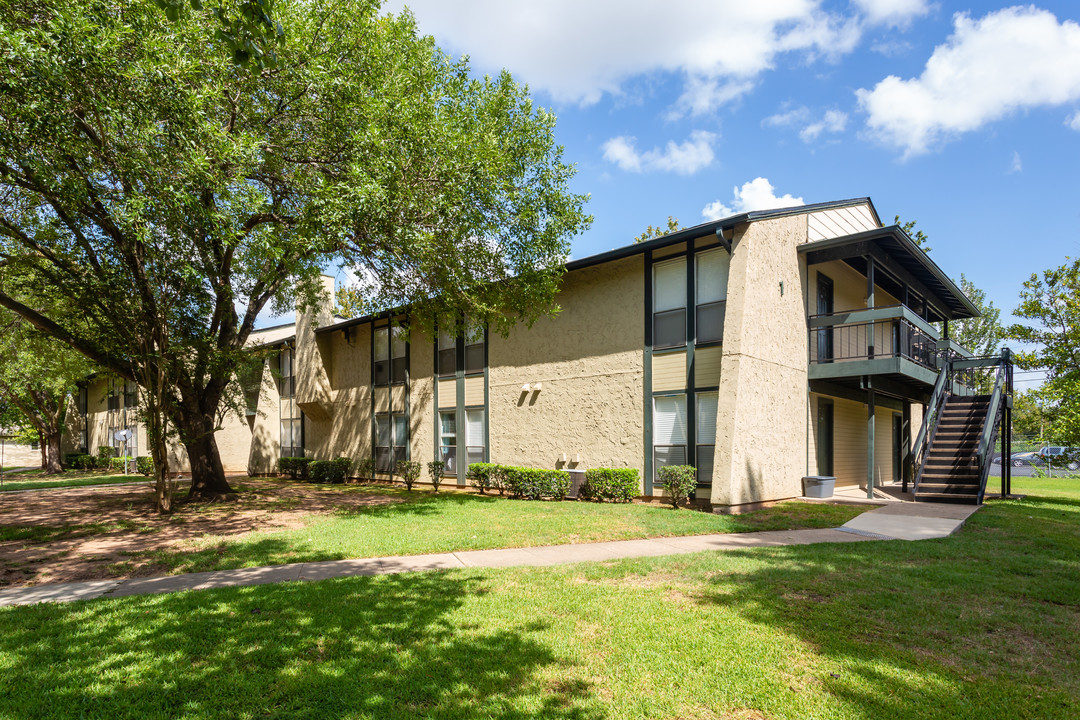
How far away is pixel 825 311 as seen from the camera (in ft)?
53.3

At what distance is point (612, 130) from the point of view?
14.5 metres

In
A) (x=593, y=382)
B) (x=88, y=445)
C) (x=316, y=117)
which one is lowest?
(x=88, y=445)

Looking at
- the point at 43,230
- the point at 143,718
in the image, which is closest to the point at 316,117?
the point at 43,230

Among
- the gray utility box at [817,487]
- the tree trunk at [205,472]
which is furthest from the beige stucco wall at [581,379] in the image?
the tree trunk at [205,472]

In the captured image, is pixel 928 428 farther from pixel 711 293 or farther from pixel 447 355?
pixel 447 355

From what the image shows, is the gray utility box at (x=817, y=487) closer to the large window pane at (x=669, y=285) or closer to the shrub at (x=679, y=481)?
the shrub at (x=679, y=481)

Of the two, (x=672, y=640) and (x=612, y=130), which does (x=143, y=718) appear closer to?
(x=672, y=640)

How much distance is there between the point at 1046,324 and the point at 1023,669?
20032 mm

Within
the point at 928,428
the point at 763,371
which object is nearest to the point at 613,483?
the point at 763,371

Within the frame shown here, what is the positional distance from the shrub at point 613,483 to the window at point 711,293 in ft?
11.9

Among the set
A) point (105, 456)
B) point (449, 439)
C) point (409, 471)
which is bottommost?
point (105, 456)

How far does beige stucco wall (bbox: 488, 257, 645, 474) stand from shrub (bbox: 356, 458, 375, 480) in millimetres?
6612

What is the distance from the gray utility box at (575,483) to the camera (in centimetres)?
1477

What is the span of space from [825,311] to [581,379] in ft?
23.7
